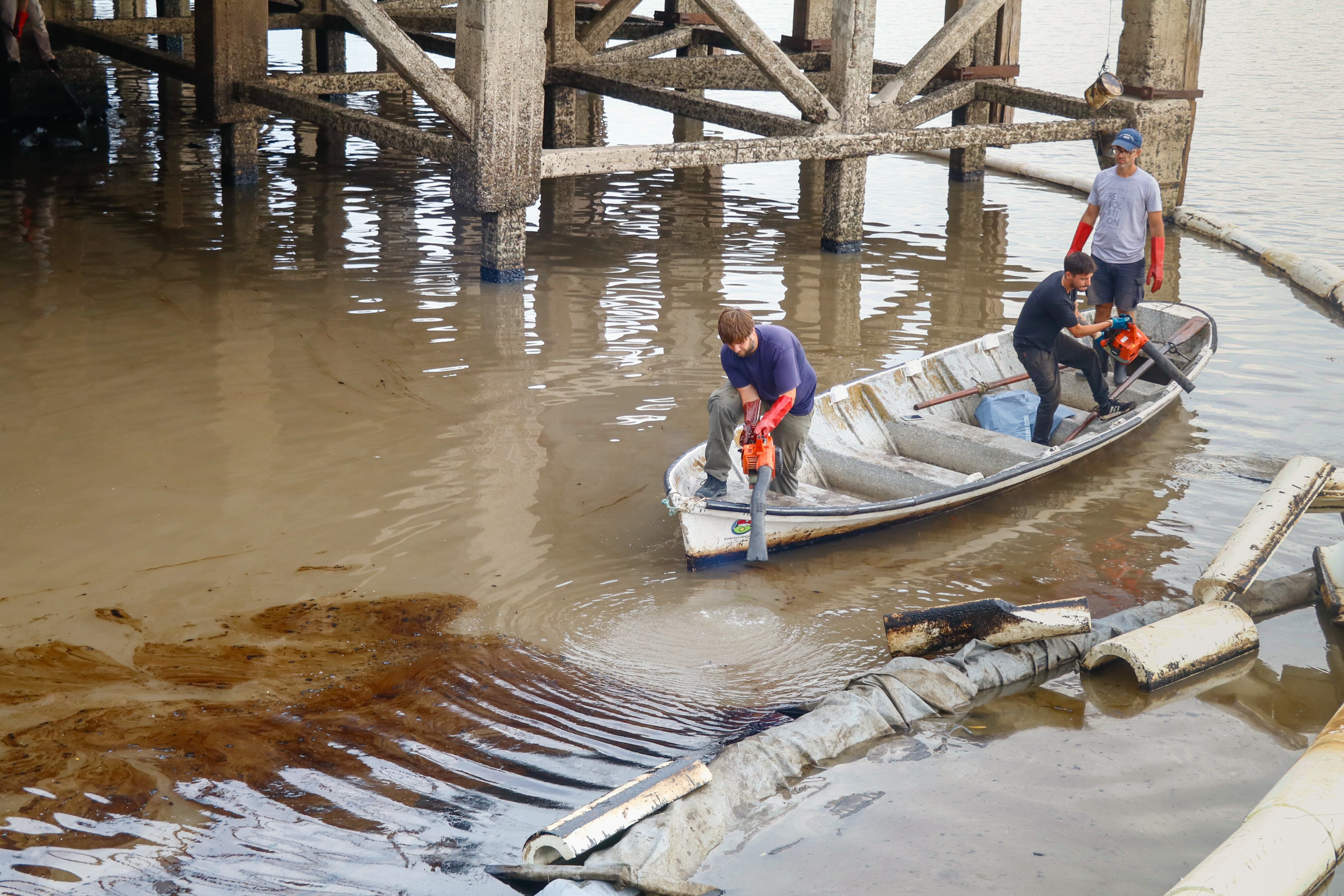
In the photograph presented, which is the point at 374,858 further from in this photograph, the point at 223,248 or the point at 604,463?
the point at 223,248

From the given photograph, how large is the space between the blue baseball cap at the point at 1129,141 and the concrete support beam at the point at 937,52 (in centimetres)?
357

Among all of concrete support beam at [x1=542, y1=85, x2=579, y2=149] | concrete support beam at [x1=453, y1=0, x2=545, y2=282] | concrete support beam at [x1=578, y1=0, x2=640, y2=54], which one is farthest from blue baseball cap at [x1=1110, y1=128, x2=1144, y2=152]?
concrete support beam at [x1=542, y1=85, x2=579, y2=149]

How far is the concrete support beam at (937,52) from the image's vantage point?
1137cm

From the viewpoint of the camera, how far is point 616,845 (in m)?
3.62

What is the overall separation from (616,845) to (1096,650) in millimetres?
2409

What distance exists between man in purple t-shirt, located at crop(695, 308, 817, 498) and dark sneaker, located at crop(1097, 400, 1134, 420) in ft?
7.78

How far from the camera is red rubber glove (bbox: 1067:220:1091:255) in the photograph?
25.9 ft

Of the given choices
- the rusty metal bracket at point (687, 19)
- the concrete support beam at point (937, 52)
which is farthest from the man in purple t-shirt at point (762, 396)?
the rusty metal bracket at point (687, 19)

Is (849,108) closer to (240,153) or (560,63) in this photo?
(560,63)

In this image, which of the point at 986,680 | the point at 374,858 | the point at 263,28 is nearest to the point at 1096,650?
the point at 986,680

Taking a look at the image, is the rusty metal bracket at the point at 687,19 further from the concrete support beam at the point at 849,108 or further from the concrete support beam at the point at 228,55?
the concrete support beam at the point at 228,55

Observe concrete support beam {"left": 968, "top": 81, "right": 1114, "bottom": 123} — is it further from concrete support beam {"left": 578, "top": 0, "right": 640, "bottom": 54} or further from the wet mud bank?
the wet mud bank

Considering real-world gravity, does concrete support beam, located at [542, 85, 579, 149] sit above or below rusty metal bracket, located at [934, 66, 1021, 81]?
below

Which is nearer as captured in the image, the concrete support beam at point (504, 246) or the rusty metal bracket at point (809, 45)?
the concrete support beam at point (504, 246)
